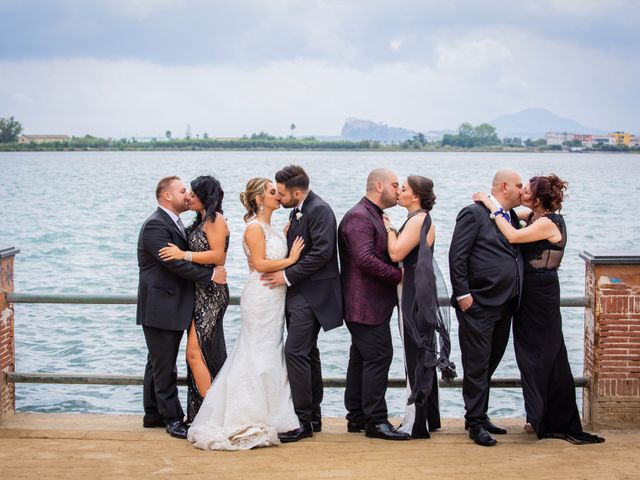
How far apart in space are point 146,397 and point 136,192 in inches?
2468

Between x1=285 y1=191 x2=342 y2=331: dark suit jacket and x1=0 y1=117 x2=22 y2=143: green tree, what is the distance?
475 feet

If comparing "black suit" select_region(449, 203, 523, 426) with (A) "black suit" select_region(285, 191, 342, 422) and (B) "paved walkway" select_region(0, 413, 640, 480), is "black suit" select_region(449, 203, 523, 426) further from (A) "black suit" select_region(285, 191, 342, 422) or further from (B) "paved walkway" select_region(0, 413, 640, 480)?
(A) "black suit" select_region(285, 191, 342, 422)

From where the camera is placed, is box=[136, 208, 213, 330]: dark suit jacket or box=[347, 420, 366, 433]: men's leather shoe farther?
box=[347, 420, 366, 433]: men's leather shoe

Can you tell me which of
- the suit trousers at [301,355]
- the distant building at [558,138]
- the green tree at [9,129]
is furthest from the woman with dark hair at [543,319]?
the distant building at [558,138]

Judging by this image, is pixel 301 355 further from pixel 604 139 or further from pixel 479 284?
pixel 604 139

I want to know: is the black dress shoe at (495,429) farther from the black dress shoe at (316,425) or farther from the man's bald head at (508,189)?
the man's bald head at (508,189)

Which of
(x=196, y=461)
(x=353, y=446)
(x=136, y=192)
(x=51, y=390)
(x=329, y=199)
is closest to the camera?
(x=196, y=461)

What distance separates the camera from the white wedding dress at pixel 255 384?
19.9 feet

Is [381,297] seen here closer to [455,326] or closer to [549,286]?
[549,286]

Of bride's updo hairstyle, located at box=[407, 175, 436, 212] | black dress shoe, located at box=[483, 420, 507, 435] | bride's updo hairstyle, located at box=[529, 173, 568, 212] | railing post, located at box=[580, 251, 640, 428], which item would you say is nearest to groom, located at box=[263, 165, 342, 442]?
bride's updo hairstyle, located at box=[407, 175, 436, 212]

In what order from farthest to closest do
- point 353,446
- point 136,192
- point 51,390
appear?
point 136,192
point 51,390
point 353,446

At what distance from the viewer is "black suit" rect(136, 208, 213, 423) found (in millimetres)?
6234

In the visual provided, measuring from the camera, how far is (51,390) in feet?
44.2

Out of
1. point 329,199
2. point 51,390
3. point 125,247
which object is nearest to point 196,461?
point 51,390
